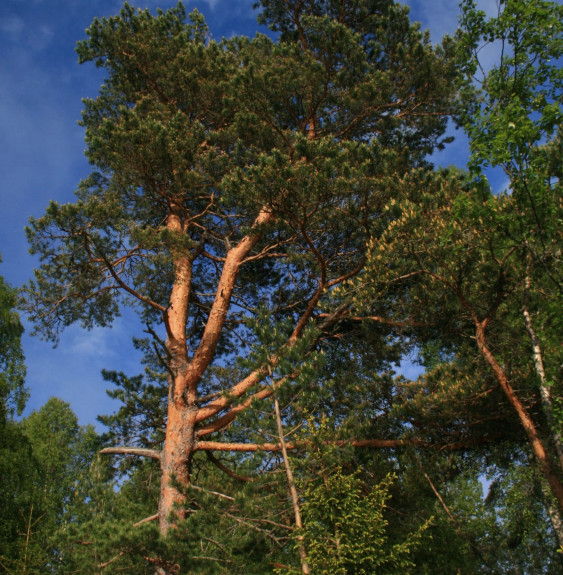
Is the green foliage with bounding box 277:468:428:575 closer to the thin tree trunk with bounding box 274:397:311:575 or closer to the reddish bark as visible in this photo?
the thin tree trunk with bounding box 274:397:311:575

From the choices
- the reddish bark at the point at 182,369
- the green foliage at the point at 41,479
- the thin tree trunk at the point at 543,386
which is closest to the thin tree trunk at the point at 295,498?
the reddish bark at the point at 182,369

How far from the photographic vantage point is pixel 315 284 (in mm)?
10641

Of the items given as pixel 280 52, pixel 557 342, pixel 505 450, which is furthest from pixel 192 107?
pixel 505 450

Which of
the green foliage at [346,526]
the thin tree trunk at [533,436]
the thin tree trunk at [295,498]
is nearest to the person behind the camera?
the thin tree trunk at [533,436]

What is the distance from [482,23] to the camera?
21.2ft

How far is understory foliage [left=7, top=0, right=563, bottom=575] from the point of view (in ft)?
20.5

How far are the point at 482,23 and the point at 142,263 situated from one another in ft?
22.3

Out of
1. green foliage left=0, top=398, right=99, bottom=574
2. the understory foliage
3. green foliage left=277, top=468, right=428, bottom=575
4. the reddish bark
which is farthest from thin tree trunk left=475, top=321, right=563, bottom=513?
green foliage left=0, top=398, right=99, bottom=574

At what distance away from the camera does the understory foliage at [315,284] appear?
6.25 meters

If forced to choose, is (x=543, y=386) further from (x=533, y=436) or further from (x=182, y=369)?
(x=182, y=369)

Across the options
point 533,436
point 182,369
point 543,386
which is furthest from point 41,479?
point 543,386

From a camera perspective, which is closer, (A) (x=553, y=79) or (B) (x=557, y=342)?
(A) (x=553, y=79)

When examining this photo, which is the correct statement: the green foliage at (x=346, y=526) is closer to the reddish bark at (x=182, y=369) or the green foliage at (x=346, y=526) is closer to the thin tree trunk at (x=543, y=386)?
the reddish bark at (x=182, y=369)

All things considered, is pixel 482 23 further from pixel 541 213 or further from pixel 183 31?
pixel 183 31
